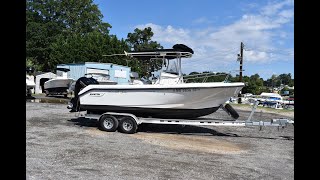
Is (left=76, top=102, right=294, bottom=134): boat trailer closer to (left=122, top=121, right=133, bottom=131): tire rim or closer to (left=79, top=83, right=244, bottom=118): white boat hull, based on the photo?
(left=122, top=121, right=133, bottom=131): tire rim

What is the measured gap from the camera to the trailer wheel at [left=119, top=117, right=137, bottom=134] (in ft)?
33.9

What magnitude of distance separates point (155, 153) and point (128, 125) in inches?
124

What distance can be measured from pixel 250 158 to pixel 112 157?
308cm

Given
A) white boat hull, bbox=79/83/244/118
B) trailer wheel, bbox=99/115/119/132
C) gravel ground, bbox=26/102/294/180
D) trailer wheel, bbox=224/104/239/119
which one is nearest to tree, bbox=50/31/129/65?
gravel ground, bbox=26/102/294/180

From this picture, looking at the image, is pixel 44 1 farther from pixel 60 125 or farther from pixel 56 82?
pixel 60 125

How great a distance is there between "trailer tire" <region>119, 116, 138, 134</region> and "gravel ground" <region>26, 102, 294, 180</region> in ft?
0.85

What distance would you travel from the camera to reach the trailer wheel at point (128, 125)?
10.3 m

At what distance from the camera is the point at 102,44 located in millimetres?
42500

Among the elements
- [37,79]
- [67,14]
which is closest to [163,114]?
[37,79]

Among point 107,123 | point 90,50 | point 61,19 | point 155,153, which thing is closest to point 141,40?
point 90,50

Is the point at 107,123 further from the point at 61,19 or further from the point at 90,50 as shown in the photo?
the point at 61,19

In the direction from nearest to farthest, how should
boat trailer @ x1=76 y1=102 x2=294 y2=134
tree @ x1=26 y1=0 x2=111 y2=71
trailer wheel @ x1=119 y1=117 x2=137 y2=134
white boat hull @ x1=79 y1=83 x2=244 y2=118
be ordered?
boat trailer @ x1=76 y1=102 x2=294 y2=134 → white boat hull @ x1=79 y1=83 x2=244 y2=118 → trailer wheel @ x1=119 y1=117 x2=137 y2=134 → tree @ x1=26 y1=0 x2=111 y2=71
